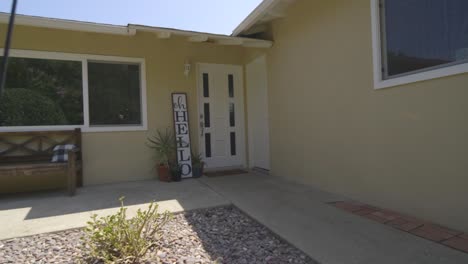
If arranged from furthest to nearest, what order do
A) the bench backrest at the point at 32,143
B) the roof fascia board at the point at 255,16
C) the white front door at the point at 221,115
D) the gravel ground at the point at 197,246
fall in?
the white front door at the point at 221,115 → the bench backrest at the point at 32,143 → the roof fascia board at the point at 255,16 → the gravel ground at the point at 197,246

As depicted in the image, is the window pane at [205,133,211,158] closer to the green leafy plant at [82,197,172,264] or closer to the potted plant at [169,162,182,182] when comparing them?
the potted plant at [169,162,182,182]

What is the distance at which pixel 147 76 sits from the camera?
4.84 meters

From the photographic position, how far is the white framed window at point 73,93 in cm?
411

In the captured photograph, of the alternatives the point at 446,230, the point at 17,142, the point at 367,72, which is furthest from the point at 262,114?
the point at 17,142

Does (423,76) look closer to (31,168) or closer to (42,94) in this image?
(31,168)

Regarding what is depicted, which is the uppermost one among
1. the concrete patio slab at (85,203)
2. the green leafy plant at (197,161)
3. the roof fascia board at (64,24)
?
the roof fascia board at (64,24)

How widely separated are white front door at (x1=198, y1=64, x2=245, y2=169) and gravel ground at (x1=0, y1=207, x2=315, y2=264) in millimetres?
2698

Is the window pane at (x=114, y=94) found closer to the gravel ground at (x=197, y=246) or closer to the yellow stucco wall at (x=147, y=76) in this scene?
the yellow stucco wall at (x=147, y=76)

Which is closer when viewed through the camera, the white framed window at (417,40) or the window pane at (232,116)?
the white framed window at (417,40)

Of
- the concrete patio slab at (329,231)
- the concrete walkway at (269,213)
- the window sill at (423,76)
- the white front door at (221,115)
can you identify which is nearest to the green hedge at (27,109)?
the concrete walkway at (269,213)

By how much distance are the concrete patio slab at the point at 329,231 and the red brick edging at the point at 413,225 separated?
0.28 feet

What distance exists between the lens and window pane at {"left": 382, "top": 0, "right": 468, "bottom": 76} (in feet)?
7.11

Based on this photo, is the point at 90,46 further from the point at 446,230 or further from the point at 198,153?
the point at 446,230

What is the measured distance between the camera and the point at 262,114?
17.0 ft
